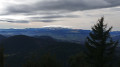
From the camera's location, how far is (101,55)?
1109 inches

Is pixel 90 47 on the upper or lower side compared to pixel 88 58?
upper

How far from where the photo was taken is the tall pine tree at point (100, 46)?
2798 centimetres

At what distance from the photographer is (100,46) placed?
2855cm

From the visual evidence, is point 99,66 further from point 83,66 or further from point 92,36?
point 83,66

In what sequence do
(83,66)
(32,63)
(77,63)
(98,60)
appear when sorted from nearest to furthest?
(98,60)
(83,66)
(77,63)
(32,63)

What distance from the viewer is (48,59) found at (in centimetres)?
4900

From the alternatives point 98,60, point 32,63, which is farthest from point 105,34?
point 32,63

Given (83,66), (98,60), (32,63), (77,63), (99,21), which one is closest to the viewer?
(98,60)

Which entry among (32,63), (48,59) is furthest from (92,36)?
(32,63)

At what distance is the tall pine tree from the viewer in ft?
91.8

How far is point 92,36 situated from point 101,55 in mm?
3535

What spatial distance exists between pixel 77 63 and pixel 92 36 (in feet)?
69.6

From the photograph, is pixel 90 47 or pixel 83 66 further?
pixel 83 66

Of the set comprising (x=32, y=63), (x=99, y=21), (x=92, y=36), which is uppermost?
(x=99, y=21)
